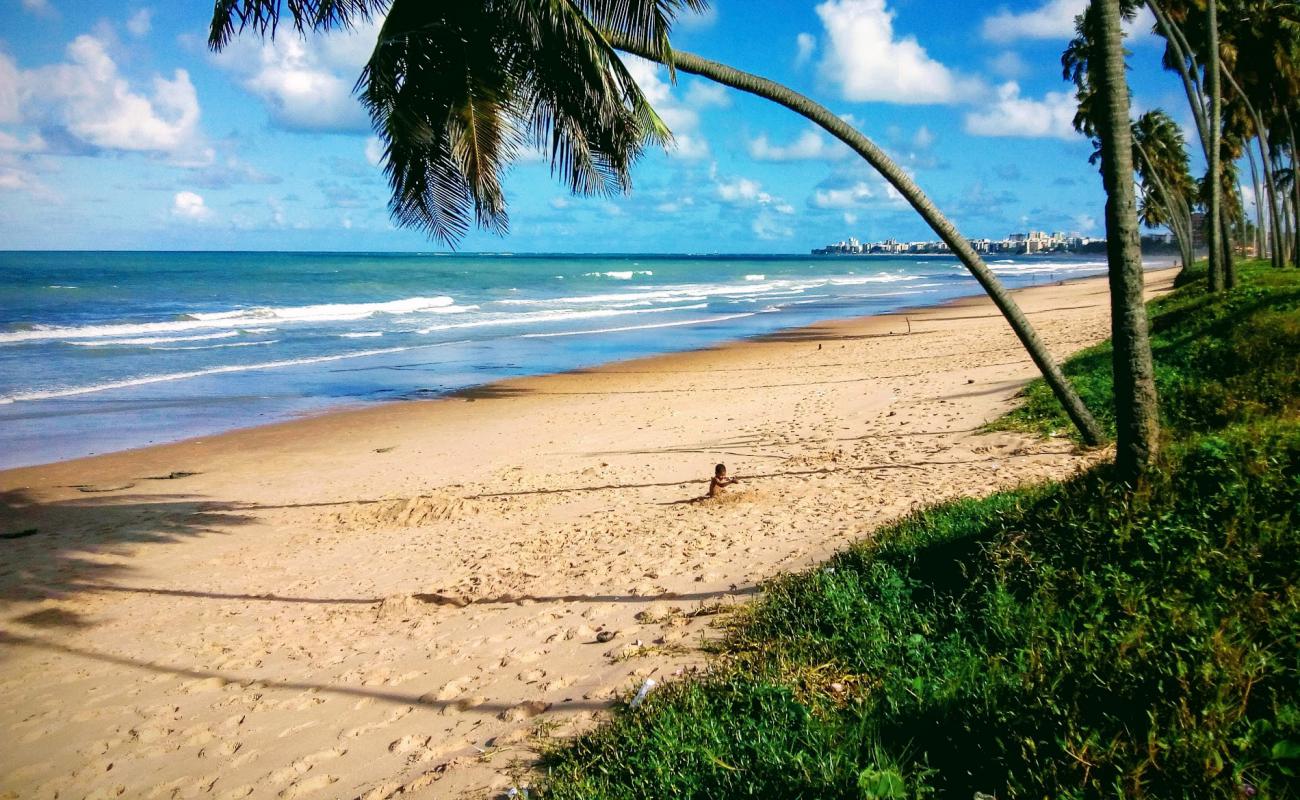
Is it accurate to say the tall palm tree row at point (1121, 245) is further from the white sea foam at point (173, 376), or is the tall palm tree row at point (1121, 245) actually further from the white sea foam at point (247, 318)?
the white sea foam at point (247, 318)

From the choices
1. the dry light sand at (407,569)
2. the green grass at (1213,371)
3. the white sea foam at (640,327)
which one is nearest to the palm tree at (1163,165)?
the white sea foam at (640,327)

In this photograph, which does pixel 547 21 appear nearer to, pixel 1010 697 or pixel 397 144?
pixel 397 144

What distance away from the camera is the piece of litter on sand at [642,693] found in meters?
3.86

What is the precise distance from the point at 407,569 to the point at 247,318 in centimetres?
3095

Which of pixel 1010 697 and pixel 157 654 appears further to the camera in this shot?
pixel 157 654

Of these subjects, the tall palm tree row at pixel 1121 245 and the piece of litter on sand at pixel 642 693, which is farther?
the tall palm tree row at pixel 1121 245

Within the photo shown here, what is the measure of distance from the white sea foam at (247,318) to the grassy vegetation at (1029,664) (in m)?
29.3

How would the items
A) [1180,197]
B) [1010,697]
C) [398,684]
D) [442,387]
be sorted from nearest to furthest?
1. [1010,697]
2. [398,684]
3. [442,387]
4. [1180,197]

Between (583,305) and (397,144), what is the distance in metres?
35.8

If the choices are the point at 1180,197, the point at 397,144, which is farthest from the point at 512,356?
the point at 1180,197

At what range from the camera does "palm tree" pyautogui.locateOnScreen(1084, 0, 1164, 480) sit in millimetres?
4707

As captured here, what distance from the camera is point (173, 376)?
1938 centimetres

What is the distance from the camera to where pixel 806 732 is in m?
3.20

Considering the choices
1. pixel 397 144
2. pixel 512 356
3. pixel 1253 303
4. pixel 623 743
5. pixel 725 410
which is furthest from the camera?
pixel 512 356
